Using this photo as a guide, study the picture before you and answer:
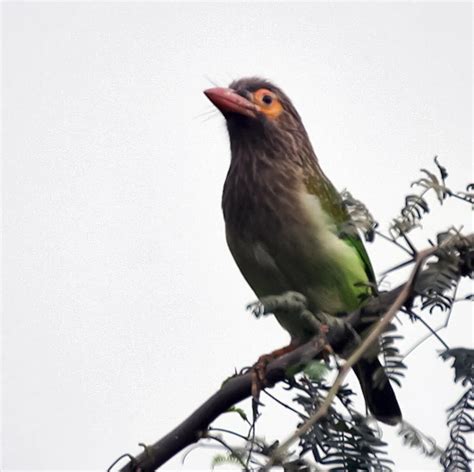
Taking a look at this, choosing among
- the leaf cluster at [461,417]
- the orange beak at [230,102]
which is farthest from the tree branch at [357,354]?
the orange beak at [230,102]

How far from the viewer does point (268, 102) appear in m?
4.85

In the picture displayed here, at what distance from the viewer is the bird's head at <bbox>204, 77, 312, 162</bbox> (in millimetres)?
4660

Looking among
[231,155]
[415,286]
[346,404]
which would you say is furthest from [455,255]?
[231,155]

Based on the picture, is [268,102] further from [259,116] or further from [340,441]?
[340,441]

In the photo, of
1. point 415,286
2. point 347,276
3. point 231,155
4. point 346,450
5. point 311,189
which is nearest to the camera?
point 415,286

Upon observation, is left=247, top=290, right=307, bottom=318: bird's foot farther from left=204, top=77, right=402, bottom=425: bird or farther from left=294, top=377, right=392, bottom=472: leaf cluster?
left=204, top=77, right=402, bottom=425: bird

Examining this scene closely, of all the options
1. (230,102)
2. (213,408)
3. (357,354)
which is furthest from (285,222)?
(357,354)

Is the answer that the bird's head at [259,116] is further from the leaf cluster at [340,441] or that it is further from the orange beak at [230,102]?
the leaf cluster at [340,441]

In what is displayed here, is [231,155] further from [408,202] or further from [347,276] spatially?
[408,202]

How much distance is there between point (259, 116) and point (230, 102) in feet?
0.72

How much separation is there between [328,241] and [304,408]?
5.53ft

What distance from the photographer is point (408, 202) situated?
2484 mm

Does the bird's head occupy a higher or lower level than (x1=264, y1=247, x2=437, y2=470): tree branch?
higher

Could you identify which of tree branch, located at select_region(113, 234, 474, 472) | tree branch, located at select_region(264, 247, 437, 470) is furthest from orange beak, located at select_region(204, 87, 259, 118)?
tree branch, located at select_region(264, 247, 437, 470)
